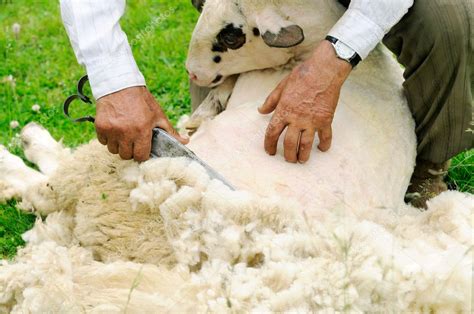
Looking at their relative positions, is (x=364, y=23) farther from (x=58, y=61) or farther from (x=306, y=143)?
(x=58, y=61)

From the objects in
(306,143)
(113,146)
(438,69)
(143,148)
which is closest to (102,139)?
(113,146)

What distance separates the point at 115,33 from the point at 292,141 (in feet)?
2.27

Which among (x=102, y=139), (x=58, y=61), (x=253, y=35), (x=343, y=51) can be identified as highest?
(x=343, y=51)

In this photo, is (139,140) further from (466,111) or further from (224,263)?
(466,111)

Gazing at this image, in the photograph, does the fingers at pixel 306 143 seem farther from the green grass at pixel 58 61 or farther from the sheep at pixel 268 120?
the green grass at pixel 58 61

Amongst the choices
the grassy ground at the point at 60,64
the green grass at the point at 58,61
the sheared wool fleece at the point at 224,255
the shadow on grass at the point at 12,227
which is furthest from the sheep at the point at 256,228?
the green grass at the point at 58,61

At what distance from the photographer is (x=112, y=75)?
2287mm

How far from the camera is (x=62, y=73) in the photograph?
4.22 m

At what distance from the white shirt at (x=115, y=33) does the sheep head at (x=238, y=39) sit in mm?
219

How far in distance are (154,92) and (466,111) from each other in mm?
1884

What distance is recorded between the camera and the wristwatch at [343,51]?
7.24ft

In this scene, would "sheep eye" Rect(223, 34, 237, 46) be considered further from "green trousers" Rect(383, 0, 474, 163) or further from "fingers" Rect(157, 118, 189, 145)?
"green trousers" Rect(383, 0, 474, 163)

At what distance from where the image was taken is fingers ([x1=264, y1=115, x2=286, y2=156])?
86.3 inches

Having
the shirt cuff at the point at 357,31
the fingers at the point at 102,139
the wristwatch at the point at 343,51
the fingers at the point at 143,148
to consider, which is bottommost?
the fingers at the point at 102,139
